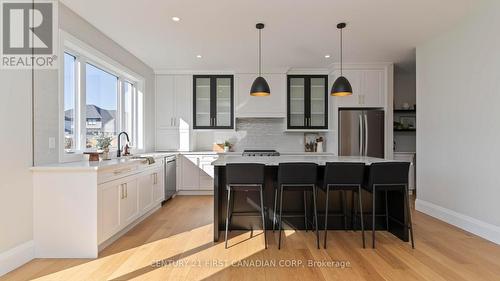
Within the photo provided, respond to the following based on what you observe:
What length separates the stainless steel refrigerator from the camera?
507cm

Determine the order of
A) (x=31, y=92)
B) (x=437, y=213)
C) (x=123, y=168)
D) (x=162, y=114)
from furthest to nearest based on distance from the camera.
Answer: (x=162, y=114) → (x=437, y=213) → (x=123, y=168) → (x=31, y=92)

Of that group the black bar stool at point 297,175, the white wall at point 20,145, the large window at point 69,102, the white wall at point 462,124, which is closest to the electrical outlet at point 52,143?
the white wall at point 20,145

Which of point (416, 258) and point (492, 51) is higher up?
point (492, 51)

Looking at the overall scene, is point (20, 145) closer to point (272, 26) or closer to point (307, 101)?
point (272, 26)

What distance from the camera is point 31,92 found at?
259 centimetres

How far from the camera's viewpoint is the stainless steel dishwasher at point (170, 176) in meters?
4.83

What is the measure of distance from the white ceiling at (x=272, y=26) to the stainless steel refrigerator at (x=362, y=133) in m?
1.03

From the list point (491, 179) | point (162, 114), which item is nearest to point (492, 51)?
point (491, 179)

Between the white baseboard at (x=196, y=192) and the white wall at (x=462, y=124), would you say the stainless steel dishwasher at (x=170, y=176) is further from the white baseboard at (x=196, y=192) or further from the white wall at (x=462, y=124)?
the white wall at (x=462, y=124)

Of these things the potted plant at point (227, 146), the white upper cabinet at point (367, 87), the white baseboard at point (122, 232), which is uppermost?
the white upper cabinet at point (367, 87)

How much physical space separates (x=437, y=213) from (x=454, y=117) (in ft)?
4.63

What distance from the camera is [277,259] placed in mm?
2596

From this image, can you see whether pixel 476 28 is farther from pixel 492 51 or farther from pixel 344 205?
pixel 344 205

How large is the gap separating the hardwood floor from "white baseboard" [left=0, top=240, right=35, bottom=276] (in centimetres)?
6
